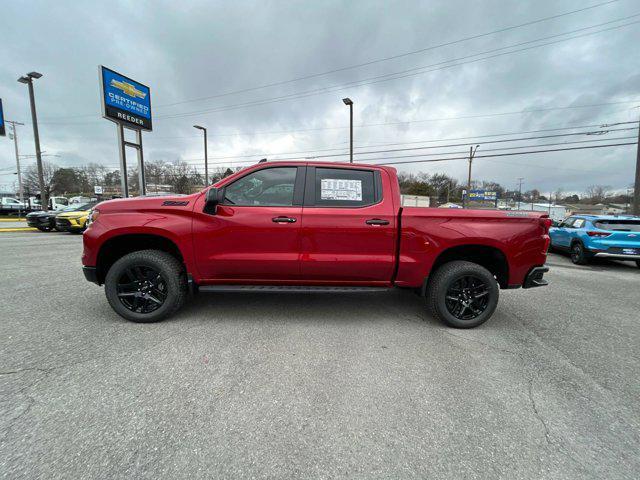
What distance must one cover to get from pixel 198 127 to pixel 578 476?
26.7 m

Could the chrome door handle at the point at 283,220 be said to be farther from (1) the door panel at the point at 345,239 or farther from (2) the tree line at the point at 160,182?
(2) the tree line at the point at 160,182

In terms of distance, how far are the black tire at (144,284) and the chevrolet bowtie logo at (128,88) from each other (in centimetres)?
1600

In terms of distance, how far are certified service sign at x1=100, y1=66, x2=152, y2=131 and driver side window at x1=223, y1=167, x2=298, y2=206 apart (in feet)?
50.9

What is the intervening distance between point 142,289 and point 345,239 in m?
2.43

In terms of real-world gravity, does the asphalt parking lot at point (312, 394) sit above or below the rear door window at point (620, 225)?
below

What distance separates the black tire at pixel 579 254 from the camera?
851 centimetres

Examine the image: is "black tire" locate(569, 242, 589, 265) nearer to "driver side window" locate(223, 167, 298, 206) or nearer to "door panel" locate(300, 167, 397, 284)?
"door panel" locate(300, 167, 397, 284)

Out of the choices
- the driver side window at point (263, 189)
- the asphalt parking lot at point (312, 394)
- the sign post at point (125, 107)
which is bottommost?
the asphalt parking lot at point (312, 394)

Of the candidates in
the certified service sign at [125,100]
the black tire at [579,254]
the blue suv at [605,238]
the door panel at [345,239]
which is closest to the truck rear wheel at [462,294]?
the door panel at [345,239]

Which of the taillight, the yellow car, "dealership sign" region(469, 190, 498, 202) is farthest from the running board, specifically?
"dealership sign" region(469, 190, 498, 202)

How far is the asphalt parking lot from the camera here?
1.77m

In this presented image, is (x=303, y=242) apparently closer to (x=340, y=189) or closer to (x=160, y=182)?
(x=340, y=189)

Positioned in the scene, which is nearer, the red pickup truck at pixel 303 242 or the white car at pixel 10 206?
the red pickup truck at pixel 303 242

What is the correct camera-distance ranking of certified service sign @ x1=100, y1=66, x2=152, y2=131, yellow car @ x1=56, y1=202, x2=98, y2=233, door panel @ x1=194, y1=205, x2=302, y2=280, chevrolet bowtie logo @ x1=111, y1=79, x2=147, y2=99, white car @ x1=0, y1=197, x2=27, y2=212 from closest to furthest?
door panel @ x1=194, y1=205, x2=302, y2=280
yellow car @ x1=56, y1=202, x2=98, y2=233
certified service sign @ x1=100, y1=66, x2=152, y2=131
chevrolet bowtie logo @ x1=111, y1=79, x2=147, y2=99
white car @ x1=0, y1=197, x2=27, y2=212
